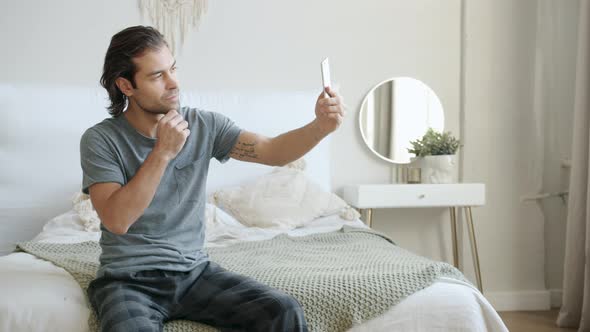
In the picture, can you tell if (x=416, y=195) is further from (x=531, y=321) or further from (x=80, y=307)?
(x=80, y=307)

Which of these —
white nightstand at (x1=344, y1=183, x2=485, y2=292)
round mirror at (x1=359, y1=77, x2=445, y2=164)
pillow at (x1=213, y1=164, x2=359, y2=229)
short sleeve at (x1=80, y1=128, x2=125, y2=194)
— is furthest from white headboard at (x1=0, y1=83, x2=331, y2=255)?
short sleeve at (x1=80, y1=128, x2=125, y2=194)

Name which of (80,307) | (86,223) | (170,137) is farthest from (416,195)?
(80,307)

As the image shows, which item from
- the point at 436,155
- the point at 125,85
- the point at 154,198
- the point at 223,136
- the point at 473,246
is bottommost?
the point at 473,246

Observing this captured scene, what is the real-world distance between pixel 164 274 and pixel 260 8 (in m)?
2.29

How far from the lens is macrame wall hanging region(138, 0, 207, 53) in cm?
347

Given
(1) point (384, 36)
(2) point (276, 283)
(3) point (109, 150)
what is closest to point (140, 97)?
(3) point (109, 150)

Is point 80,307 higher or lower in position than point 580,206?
higher

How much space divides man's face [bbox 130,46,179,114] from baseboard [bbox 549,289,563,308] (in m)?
2.89

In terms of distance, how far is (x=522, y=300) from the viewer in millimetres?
3738

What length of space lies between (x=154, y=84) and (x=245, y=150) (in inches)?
12.5

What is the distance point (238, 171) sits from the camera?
330 cm

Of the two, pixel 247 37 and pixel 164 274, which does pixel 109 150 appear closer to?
pixel 164 274

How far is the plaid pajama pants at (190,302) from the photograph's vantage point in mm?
1410

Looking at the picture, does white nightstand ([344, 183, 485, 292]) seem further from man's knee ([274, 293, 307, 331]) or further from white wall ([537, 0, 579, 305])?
man's knee ([274, 293, 307, 331])
